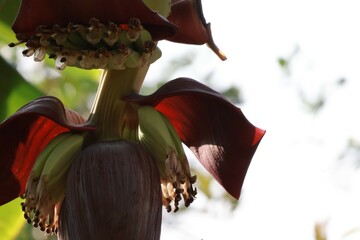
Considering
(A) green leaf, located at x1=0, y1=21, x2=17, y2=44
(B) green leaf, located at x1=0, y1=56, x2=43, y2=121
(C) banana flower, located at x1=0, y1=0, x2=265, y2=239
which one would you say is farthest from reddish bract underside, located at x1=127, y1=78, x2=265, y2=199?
(A) green leaf, located at x1=0, y1=21, x2=17, y2=44

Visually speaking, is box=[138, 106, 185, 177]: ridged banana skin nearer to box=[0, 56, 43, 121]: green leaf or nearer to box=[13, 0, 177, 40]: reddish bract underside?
box=[13, 0, 177, 40]: reddish bract underside

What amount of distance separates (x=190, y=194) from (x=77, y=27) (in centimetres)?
17

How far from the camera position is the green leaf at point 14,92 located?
1011 millimetres

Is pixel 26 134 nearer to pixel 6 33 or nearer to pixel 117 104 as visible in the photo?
pixel 117 104

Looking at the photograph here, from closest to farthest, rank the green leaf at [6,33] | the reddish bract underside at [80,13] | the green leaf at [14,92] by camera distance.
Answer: the reddish bract underside at [80,13] < the green leaf at [14,92] < the green leaf at [6,33]

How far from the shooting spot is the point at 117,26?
2.05ft

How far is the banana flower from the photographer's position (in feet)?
1.96

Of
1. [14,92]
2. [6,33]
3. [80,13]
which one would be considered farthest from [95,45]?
[6,33]

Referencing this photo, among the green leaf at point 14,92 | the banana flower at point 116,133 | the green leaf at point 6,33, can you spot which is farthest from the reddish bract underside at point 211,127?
the green leaf at point 6,33

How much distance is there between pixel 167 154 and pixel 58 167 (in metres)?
0.09

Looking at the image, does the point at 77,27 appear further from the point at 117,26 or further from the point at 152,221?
the point at 152,221

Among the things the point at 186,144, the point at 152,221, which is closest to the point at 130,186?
the point at 152,221

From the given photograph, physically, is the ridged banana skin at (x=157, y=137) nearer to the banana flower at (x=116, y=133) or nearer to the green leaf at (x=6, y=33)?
the banana flower at (x=116, y=133)

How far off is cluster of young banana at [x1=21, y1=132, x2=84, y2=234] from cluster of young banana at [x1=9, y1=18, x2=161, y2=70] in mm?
64
